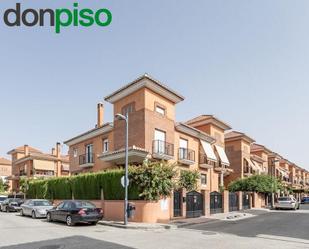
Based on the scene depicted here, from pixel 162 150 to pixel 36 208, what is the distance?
10328mm

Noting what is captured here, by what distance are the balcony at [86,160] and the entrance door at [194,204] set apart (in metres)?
12.8

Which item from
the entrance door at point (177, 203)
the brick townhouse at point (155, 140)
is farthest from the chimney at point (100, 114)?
the entrance door at point (177, 203)

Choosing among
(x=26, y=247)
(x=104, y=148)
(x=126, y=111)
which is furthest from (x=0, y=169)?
(x=26, y=247)

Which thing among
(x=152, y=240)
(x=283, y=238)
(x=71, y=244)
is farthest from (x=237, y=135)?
(x=71, y=244)

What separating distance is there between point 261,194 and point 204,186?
10.2 meters

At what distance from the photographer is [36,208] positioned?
23750 millimetres

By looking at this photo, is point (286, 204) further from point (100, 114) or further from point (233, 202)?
point (100, 114)

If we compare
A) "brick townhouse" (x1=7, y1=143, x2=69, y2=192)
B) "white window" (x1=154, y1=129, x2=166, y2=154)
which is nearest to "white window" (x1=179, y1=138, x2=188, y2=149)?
"white window" (x1=154, y1=129, x2=166, y2=154)

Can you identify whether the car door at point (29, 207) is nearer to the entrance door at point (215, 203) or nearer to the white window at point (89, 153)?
the white window at point (89, 153)

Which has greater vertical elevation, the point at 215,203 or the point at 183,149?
the point at 183,149

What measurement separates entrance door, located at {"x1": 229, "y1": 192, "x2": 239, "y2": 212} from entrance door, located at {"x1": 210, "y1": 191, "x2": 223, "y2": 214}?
104 inches

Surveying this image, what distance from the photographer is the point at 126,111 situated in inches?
1116

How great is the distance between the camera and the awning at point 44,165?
177 feet

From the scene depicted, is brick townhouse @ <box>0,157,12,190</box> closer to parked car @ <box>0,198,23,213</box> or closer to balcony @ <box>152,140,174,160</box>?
parked car @ <box>0,198,23,213</box>
